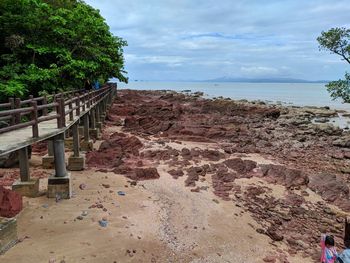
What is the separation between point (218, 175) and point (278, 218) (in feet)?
14.5

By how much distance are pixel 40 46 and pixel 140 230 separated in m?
13.5

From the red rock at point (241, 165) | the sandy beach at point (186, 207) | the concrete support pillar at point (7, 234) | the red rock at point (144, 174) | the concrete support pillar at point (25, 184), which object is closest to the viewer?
the concrete support pillar at point (7, 234)

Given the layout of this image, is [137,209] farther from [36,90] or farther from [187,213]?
[36,90]

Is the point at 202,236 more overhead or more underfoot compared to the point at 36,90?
more underfoot

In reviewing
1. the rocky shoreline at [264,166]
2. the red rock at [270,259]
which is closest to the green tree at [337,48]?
the rocky shoreline at [264,166]

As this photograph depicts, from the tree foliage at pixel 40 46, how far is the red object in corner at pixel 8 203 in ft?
22.0

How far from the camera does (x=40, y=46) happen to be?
1922 centimetres

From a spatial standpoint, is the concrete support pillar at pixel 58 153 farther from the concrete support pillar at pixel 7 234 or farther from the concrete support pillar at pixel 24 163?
the concrete support pillar at pixel 7 234

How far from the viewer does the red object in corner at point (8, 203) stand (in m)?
9.61

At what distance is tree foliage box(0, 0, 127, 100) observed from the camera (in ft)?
58.3

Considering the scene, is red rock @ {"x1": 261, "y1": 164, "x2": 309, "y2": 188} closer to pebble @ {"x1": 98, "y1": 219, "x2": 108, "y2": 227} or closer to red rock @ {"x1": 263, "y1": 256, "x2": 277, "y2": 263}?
red rock @ {"x1": 263, "y1": 256, "x2": 277, "y2": 263}

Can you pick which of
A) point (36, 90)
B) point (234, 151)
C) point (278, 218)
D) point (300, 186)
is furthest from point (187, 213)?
point (36, 90)

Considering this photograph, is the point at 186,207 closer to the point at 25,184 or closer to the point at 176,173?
the point at 176,173

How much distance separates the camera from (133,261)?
27.5 ft
